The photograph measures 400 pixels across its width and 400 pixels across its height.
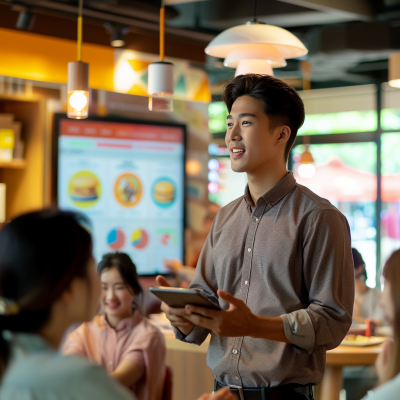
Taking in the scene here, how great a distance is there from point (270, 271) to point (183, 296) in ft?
1.01

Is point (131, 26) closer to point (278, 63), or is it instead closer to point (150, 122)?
point (150, 122)

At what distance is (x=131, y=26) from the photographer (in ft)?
18.7

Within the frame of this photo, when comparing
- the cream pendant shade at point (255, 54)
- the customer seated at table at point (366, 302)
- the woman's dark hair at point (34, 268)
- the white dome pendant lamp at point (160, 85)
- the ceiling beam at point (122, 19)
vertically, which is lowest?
the customer seated at table at point (366, 302)

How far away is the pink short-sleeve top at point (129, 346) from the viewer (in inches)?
116

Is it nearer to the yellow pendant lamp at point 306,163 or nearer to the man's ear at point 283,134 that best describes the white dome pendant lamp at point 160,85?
the man's ear at point 283,134

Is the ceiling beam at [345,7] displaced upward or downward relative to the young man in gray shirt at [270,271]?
upward

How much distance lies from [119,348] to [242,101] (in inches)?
59.5

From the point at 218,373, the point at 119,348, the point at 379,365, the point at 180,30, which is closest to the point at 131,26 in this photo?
the point at 180,30

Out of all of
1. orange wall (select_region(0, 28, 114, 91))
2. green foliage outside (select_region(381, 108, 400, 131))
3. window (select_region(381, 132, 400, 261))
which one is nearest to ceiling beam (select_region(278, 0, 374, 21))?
orange wall (select_region(0, 28, 114, 91))

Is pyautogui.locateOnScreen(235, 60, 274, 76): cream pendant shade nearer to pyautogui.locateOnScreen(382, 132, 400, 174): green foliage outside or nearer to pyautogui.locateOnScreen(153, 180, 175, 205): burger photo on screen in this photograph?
pyautogui.locateOnScreen(153, 180, 175, 205): burger photo on screen

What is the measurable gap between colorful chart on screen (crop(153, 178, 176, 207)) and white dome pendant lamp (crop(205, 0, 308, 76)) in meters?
2.98

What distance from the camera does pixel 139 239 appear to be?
18.7 ft

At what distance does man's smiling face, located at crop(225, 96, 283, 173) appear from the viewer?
204cm

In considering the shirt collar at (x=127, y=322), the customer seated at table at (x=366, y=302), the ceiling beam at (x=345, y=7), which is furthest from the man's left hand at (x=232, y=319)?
the ceiling beam at (x=345, y=7)
